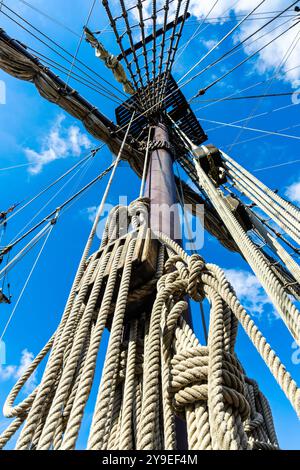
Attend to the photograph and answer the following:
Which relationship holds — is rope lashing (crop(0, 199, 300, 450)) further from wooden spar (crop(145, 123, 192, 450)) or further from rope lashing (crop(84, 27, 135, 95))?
rope lashing (crop(84, 27, 135, 95))

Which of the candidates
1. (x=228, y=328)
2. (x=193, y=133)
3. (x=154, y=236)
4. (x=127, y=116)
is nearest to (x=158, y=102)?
(x=127, y=116)

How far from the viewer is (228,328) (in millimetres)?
1089

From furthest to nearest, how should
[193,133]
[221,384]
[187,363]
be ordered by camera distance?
[193,133] < [187,363] < [221,384]

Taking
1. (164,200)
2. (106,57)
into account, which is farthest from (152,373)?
(106,57)

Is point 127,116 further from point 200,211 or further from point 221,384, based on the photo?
point 221,384

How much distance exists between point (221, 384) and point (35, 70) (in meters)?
4.50

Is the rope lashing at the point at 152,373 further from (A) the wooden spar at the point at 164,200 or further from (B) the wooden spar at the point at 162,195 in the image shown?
(B) the wooden spar at the point at 162,195

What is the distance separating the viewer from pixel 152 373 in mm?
1129

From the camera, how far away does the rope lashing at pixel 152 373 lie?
0.89 meters

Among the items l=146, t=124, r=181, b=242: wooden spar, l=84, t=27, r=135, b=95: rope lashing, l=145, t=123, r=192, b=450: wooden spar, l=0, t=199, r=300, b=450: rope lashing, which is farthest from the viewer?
l=84, t=27, r=135, b=95: rope lashing

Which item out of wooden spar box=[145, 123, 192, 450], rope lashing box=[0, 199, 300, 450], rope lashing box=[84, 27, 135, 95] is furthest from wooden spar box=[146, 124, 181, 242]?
rope lashing box=[84, 27, 135, 95]

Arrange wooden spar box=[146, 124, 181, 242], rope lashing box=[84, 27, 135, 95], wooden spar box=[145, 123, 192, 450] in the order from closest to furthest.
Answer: wooden spar box=[145, 123, 192, 450] → wooden spar box=[146, 124, 181, 242] → rope lashing box=[84, 27, 135, 95]

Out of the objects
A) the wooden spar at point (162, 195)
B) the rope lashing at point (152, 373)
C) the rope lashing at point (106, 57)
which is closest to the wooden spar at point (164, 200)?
the wooden spar at point (162, 195)

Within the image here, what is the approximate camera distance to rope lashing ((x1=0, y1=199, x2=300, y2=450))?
0.89m
